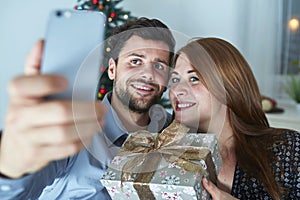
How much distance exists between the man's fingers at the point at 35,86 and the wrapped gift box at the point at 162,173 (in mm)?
394

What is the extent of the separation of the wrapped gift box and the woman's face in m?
0.16

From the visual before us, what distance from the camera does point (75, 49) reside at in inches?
17.3

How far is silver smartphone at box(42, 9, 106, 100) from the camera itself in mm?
419

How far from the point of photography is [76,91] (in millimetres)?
421

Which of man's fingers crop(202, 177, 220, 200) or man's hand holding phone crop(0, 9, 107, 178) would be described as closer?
man's hand holding phone crop(0, 9, 107, 178)

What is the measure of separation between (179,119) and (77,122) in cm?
54

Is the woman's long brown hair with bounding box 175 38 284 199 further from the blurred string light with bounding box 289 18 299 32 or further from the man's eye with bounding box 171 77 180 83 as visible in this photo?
the blurred string light with bounding box 289 18 299 32

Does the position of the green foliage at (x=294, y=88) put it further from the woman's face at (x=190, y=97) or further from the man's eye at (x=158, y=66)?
the man's eye at (x=158, y=66)

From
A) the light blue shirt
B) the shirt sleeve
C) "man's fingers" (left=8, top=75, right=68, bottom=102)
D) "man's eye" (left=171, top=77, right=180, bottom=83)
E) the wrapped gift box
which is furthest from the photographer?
"man's eye" (left=171, top=77, right=180, bottom=83)

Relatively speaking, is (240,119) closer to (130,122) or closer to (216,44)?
(216,44)

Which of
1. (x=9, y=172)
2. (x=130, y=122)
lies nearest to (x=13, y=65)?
(x=130, y=122)

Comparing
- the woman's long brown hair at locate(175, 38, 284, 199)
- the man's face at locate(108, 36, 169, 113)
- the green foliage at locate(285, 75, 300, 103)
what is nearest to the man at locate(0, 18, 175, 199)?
the man's face at locate(108, 36, 169, 113)

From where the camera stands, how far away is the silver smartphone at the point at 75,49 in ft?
1.38

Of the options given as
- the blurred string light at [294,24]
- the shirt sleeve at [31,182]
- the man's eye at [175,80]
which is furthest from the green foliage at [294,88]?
the shirt sleeve at [31,182]
